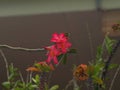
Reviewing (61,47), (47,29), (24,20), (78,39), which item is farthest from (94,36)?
(61,47)

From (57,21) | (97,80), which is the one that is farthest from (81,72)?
(57,21)

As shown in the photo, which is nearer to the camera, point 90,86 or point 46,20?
point 90,86

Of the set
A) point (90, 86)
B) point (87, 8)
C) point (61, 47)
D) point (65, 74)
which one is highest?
point (87, 8)

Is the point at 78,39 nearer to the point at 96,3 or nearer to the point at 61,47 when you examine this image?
the point at 96,3

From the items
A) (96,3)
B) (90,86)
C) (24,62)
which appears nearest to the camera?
(90,86)

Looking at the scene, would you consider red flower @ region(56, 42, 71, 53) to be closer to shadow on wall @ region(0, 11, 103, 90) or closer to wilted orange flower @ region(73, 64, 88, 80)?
wilted orange flower @ region(73, 64, 88, 80)

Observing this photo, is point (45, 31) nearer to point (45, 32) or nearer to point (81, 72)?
point (45, 32)

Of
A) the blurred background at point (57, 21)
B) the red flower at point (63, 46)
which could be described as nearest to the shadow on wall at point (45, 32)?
the blurred background at point (57, 21)
